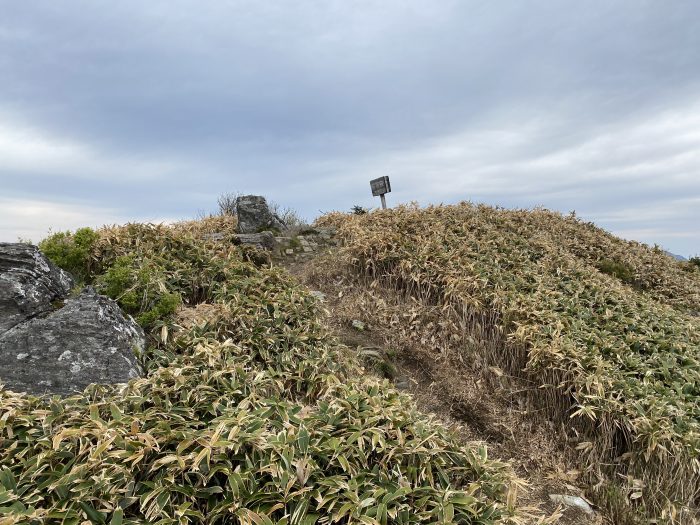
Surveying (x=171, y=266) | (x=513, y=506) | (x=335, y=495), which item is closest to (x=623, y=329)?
(x=513, y=506)

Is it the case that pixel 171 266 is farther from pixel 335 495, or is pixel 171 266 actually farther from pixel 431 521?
pixel 431 521

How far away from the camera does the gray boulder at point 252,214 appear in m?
9.14

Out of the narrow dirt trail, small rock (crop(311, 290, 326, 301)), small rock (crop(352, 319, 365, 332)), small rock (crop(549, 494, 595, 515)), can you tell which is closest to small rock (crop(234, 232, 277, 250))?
small rock (crop(311, 290, 326, 301))

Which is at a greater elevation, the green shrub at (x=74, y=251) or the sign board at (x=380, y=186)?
the sign board at (x=380, y=186)

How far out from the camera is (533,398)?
224 inches

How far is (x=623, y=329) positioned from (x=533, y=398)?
77.9 inches

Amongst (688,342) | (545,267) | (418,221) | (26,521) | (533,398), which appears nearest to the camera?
(26,521)

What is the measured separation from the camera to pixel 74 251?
20.0 feet

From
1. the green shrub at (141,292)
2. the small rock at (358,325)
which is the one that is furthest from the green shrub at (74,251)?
→ the small rock at (358,325)

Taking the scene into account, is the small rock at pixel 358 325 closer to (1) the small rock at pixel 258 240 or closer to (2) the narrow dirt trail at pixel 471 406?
(2) the narrow dirt trail at pixel 471 406

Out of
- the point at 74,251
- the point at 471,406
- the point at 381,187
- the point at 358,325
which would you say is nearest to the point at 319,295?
the point at 358,325

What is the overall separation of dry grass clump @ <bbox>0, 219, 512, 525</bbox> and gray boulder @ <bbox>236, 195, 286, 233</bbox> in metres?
4.54

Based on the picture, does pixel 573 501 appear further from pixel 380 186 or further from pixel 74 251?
pixel 380 186

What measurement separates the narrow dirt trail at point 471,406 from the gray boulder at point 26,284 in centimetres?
325
